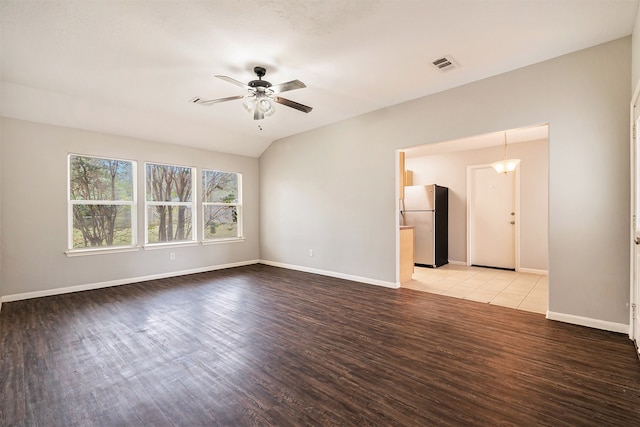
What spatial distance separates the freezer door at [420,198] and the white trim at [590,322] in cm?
332

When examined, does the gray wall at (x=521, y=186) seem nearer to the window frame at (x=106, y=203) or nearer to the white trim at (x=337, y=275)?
the white trim at (x=337, y=275)

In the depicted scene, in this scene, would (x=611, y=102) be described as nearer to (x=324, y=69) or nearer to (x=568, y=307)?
(x=568, y=307)

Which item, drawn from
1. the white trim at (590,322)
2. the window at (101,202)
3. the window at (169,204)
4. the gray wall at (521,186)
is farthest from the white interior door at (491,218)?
the window at (101,202)

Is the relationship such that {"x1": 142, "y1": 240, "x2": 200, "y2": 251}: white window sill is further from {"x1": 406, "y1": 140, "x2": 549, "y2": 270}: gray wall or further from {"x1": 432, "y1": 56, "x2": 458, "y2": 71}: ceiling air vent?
{"x1": 406, "y1": 140, "x2": 549, "y2": 270}: gray wall

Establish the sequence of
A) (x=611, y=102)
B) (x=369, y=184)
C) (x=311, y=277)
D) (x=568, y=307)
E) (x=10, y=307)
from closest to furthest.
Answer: (x=611, y=102) → (x=568, y=307) → (x=10, y=307) → (x=369, y=184) → (x=311, y=277)

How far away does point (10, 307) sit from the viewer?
3.71m

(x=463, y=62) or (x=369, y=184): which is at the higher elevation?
(x=463, y=62)

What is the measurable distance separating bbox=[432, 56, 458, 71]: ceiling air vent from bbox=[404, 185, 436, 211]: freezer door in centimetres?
330

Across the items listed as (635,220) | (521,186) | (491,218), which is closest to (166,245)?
(635,220)

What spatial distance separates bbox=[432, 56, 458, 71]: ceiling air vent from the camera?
3.09m

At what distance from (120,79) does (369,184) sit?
3683 millimetres

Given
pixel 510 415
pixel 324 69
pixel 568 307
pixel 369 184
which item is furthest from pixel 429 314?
pixel 324 69

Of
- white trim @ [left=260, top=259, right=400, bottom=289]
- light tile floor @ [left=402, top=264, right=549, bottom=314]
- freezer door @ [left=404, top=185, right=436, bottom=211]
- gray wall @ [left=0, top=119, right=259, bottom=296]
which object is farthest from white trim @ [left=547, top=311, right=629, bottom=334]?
gray wall @ [left=0, top=119, right=259, bottom=296]

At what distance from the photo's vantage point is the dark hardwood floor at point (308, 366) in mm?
1708
